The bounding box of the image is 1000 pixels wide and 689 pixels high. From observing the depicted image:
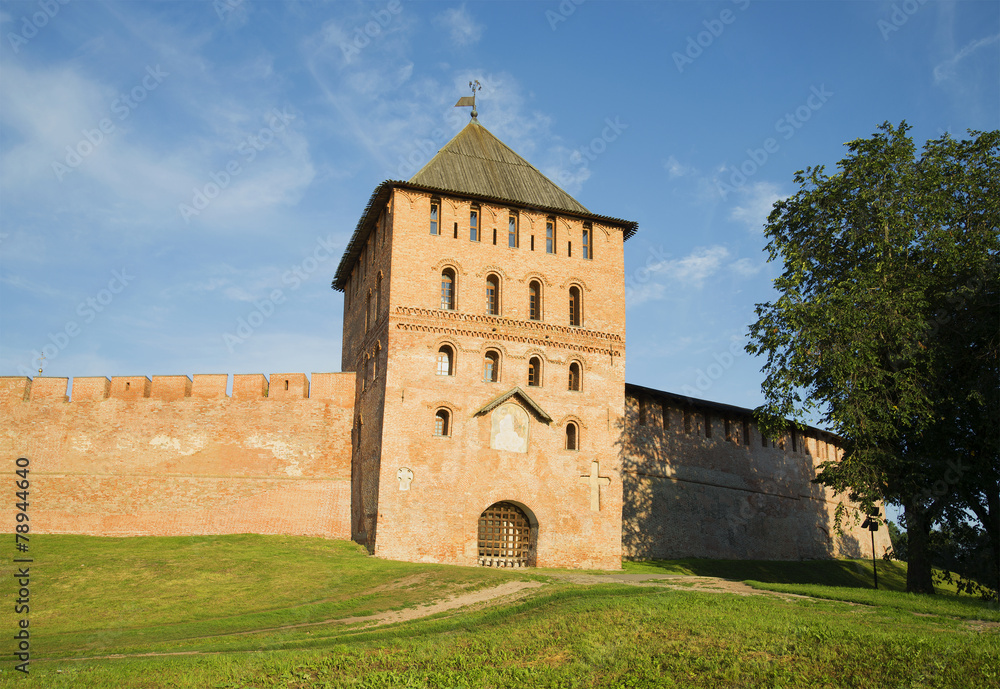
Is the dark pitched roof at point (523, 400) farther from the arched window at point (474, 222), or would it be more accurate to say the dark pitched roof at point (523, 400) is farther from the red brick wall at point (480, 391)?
the arched window at point (474, 222)

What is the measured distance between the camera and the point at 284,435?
990 inches

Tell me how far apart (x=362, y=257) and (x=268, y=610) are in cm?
1473

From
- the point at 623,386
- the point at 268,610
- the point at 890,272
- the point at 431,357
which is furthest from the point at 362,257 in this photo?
the point at 890,272

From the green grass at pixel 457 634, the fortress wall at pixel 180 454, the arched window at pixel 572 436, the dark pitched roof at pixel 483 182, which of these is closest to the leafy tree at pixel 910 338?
the green grass at pixel 457 634

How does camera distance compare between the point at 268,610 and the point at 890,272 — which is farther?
the point at 890,272

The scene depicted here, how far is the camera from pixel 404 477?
72.8ft

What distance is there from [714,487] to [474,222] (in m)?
13.2

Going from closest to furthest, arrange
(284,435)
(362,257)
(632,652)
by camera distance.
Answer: (632,652) < (284,435) < (362,257)

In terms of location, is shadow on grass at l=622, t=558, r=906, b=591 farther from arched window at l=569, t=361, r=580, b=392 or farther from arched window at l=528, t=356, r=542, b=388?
arched window at l=528, t=356, r=542, b=388

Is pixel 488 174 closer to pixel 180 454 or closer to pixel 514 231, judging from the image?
pixel 514 231

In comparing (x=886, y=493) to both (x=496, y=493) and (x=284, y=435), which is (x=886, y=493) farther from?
(x=284, y=435)

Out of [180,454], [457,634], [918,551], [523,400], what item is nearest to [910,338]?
[918,551]

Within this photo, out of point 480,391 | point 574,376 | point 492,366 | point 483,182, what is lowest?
point 480,391

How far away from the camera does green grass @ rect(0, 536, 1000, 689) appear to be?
10.8m
